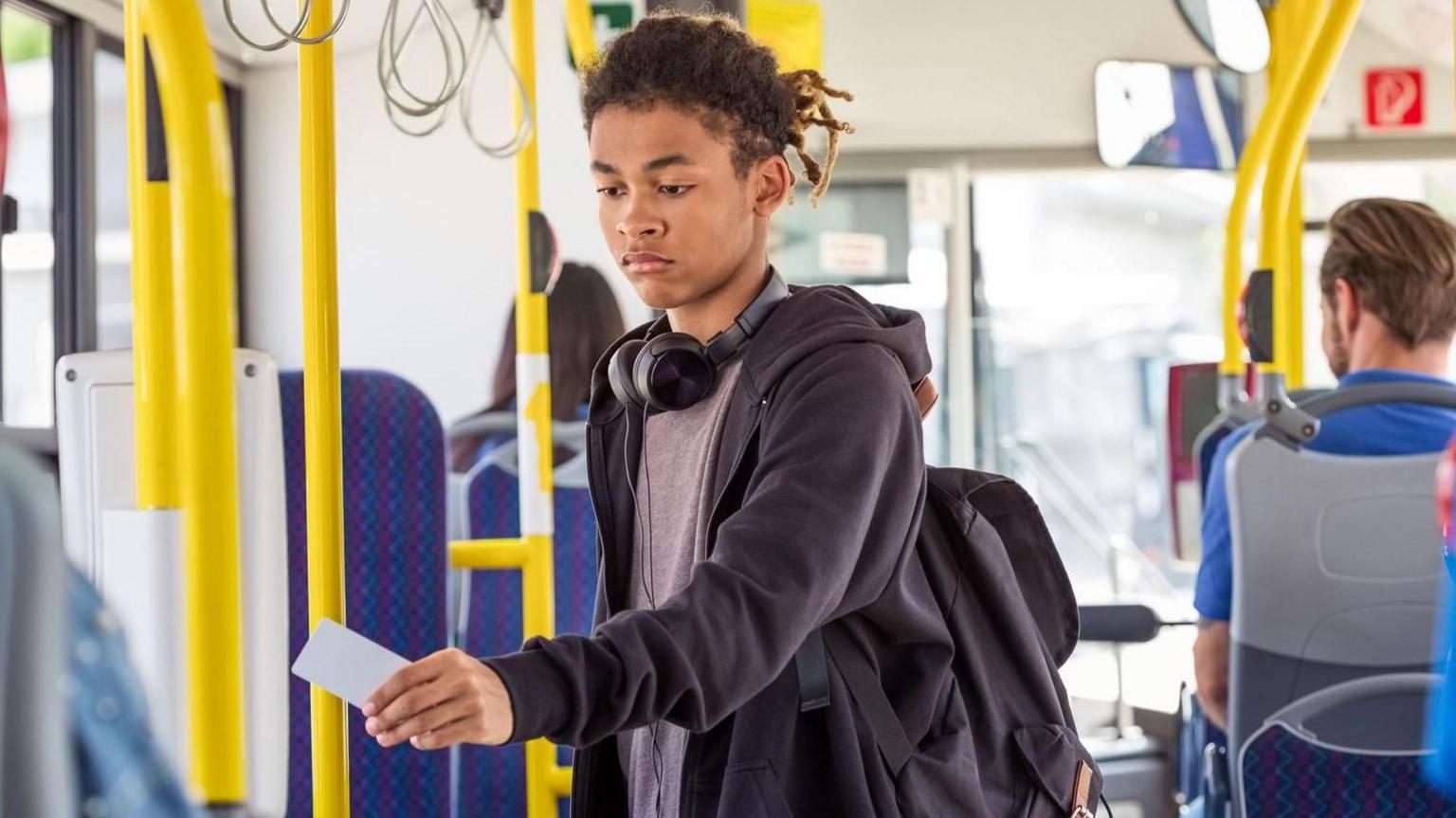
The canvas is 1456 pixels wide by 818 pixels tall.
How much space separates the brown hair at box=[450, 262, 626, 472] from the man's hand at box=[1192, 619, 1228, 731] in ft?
5.17

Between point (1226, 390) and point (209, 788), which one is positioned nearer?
point (209, 788)

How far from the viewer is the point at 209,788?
51.5 inches

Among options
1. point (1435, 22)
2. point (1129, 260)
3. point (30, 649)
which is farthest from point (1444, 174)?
point (30, 649)

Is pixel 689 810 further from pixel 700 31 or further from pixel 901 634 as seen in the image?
pixel 700 31

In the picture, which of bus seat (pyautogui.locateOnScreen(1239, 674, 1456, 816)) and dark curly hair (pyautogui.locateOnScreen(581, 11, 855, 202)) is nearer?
dark curly hair (pyautogui.locateOnScreen(581, 11, 855, 202))

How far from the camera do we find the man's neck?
1521 millimetres

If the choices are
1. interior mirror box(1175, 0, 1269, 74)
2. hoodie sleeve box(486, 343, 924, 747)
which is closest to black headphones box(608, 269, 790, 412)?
hoodie sleeve box(486, 343, 924, 747)

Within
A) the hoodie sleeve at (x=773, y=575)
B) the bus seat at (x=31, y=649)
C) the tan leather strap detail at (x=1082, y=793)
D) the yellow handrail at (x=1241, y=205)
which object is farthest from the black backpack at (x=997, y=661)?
the yellow handrail at (x=1241, y=205)

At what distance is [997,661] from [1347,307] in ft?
4.90

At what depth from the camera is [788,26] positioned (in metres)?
3.50

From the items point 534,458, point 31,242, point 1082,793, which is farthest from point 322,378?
point 31,242

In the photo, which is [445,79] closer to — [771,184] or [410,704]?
[771,184]

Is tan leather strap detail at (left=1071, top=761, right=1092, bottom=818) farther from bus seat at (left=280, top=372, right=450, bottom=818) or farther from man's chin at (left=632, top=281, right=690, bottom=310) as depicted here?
bus seat at (left=280, top=372, right=450, bottom=818)

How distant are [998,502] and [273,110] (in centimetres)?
564
